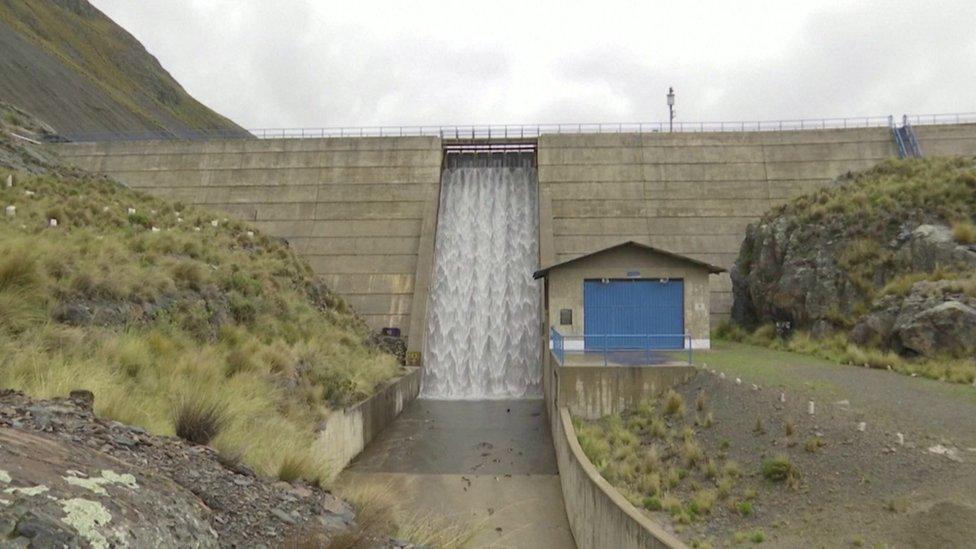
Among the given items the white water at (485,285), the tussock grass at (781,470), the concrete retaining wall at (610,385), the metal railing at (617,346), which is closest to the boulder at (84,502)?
the tussock grass at (781,470)

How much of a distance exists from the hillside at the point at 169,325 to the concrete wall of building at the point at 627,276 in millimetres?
6030

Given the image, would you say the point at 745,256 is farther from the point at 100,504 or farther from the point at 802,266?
the point at 100,504

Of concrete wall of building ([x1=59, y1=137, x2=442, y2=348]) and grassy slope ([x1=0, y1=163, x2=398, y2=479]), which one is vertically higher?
concrete wall of building ([x1=59, y1=137, x2=442, y2=348])

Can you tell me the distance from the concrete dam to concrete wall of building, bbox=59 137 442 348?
0.07m

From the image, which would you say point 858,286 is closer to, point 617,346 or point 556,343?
point 617,346

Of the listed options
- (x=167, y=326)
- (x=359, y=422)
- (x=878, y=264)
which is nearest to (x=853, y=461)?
(x=878, y=264)

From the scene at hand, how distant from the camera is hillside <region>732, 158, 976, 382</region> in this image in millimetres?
12625

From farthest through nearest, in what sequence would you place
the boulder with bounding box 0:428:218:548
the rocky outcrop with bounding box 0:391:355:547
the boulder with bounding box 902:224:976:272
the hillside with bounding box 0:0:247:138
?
the hillside with bounding box 0:0:247:138 → the boulder with bounding box 902:224:976:272 → the rocky outcrop with bounding box 0:391:355:547 → the boulder with bounding box 0:428:218:548

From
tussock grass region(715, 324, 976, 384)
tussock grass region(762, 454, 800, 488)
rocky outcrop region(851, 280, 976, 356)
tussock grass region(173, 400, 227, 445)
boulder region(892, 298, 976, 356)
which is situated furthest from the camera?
rocky outcrop region(851, 280, 976, 356)

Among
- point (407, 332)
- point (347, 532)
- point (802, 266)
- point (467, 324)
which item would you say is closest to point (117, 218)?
point (407, 332)

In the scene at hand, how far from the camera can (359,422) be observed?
588 inches

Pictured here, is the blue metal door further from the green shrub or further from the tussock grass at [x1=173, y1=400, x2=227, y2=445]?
the tussock grass at [x1=173, y1=400, x2=227, y2=445]

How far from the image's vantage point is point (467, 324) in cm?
2561

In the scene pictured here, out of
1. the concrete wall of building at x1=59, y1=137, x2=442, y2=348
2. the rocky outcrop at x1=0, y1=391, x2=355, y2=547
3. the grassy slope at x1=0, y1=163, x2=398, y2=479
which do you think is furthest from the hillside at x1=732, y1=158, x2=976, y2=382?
the concrete wall of building at x1=59, y1=137, x2=442, y2=348
